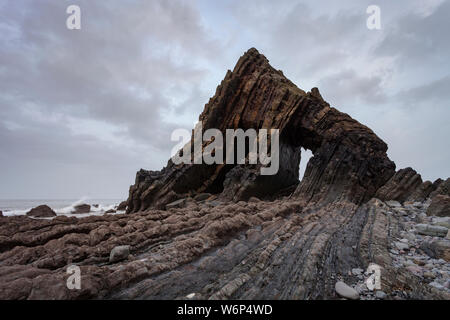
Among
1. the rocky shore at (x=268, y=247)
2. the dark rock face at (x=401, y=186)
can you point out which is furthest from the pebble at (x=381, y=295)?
the dark rock face at (x=401, y=186)

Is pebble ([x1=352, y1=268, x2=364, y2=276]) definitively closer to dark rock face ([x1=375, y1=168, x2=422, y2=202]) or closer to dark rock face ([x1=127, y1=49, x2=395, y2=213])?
dark rock face ([x1=127, y1=49, x2=395, y2=213])

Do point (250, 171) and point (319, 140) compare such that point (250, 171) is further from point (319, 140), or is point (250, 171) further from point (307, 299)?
point (307, 299)

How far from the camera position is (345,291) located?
3213mm

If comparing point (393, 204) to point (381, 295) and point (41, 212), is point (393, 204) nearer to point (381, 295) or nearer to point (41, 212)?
point (381, 295)

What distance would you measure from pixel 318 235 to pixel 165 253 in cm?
397

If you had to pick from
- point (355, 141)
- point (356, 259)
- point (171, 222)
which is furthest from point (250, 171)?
point (356, 259)

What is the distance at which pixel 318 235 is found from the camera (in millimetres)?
5727

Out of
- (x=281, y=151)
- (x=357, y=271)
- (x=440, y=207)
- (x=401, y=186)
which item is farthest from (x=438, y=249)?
(x=281, y=151)

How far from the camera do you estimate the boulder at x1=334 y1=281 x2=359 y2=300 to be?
123 inches

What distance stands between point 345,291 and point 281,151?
12.6 metres

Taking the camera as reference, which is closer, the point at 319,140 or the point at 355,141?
the point at 355,141

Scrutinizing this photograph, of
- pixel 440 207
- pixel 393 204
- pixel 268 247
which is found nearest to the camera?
pixel 268 247

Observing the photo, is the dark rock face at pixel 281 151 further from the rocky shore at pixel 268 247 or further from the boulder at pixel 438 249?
the boulder at pixel 438 249

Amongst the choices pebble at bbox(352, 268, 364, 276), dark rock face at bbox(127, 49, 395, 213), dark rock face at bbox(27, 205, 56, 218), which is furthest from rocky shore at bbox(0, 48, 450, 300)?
dark rock face at bbox(27, 205, 56, 218)
